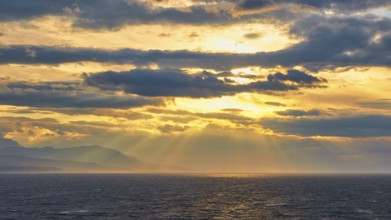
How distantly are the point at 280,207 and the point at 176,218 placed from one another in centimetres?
4176

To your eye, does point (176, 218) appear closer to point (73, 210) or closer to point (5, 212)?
point (73, 210)

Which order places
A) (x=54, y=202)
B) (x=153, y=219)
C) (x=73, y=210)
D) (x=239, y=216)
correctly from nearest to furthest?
1. (x=153, y=219)
2. (x=239, y=216)
3. (x=73, y=210)
4. (x=54, y=202)

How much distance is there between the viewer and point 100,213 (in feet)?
464

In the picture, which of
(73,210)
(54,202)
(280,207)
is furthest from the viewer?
(54,202)

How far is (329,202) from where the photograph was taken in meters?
180

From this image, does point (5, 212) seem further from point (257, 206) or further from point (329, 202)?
point (329, 202)

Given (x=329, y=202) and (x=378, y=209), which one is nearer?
(x=378, y=209)

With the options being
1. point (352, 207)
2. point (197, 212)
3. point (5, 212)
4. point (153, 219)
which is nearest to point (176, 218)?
point (153, 219)

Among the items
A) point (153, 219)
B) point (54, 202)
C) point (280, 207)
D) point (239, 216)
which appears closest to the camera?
point (153, 219)

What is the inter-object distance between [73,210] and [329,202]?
89081 millimetres

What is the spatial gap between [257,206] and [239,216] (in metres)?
26.7

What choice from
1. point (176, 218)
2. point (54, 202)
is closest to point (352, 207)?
point (176, 218)

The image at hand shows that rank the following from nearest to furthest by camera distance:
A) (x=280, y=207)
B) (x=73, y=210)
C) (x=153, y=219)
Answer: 1. (x=153, y=219)
2. (x=73, y=210)
3. (x=280, y=207)

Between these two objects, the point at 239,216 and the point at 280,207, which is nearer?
the point at 239,216
